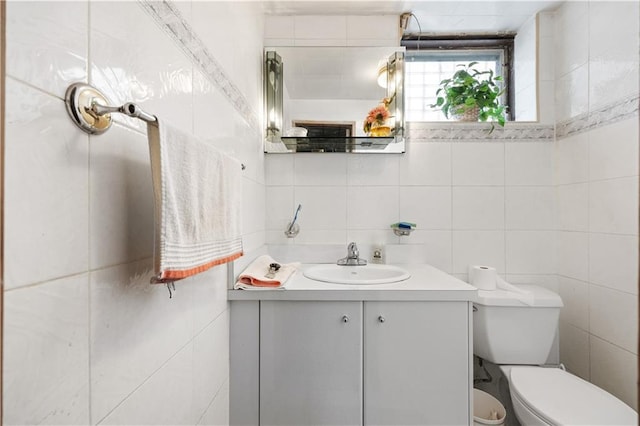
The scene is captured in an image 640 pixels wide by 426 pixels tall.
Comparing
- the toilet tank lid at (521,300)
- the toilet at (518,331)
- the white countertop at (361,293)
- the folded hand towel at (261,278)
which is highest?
the folded hand towel at (261,278)

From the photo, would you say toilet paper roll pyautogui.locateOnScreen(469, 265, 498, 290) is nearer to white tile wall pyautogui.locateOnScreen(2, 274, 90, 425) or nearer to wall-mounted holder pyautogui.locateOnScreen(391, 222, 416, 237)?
wall-mounted holder pyautogui.locateOnScreen(391, 222, 416, 237)

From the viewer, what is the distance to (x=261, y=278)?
46.3 inches

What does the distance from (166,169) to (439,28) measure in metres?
1.96

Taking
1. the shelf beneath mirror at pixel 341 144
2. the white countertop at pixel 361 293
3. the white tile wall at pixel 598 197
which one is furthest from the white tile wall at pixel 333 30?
the white countertop at pixel 361 293

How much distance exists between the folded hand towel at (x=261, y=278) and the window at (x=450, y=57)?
1372 millimetres

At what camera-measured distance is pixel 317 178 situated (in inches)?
68.6

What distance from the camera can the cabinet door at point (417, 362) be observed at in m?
1.14

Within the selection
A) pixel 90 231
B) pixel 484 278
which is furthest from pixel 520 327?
pixel 90 231

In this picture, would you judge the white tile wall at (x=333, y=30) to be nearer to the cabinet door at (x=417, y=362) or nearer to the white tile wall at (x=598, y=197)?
the white tile wall at (x=598, y=197)

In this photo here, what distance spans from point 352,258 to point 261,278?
584mm

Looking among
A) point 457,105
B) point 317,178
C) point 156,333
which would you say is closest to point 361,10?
point 457,105

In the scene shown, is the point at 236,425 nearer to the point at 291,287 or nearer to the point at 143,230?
the point at 291,287

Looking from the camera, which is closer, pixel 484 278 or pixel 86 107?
pixel 86 107

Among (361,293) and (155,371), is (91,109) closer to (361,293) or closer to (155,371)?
(155,371)
